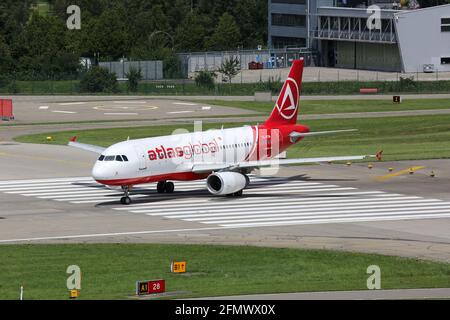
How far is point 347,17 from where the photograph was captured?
630 feet

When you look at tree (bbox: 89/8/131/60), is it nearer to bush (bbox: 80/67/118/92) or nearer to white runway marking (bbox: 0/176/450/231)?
bush (bbox: 80/67/118/92)

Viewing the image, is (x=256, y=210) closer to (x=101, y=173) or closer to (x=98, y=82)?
(x=101, y=173)

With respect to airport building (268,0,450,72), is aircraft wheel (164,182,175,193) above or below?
below

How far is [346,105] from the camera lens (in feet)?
436

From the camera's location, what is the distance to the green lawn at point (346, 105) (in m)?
128

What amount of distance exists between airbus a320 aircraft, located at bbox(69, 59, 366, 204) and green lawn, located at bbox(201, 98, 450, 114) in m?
51.9

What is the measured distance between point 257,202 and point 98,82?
93691mm

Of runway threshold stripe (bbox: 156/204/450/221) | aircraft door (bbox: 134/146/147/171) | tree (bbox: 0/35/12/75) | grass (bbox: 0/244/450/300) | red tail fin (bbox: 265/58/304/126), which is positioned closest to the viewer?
grass (bbox: 0/244/450/300)

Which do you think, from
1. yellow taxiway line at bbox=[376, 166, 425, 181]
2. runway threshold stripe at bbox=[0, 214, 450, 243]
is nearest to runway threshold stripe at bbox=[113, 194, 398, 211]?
runway threshold stripe at bbox=[0, 214, 450, 243]

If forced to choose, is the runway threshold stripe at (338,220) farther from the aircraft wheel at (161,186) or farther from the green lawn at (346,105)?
the green lawn at (346,105)

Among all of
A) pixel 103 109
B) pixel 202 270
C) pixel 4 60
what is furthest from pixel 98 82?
pixel 202 270

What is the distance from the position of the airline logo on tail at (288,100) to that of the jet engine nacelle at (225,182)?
29.5ft

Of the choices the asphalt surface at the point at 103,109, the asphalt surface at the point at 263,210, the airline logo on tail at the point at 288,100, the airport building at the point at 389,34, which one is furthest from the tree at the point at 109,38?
the airline logo on tail at the point at 288,100

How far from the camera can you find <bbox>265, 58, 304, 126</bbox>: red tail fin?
73562mm
